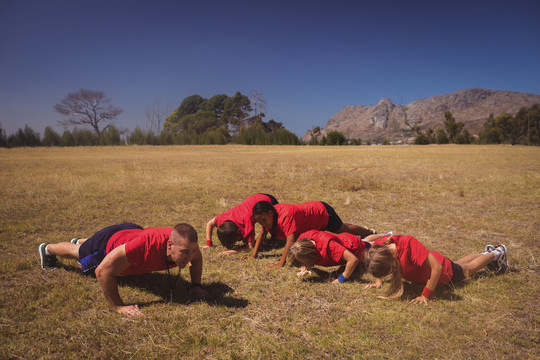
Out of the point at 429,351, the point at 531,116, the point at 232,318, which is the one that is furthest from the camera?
the point at 531,116

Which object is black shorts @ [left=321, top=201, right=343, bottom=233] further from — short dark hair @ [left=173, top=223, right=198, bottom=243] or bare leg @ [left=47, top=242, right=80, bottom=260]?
bare leg @ [left=47, top=242, right=80, bottom=260]

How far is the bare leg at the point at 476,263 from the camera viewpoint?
421 cm

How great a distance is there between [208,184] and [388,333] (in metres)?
9.99

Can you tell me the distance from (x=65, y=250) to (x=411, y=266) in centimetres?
480

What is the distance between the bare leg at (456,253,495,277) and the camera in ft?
13.8

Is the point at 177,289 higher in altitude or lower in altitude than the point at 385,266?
lower

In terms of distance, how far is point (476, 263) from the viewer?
4.27 metres

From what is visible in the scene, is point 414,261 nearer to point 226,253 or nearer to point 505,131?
point 226,253

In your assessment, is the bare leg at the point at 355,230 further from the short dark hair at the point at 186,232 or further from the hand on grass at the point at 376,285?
the short dark hair at the point at 186,232

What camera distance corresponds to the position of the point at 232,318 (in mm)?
3387

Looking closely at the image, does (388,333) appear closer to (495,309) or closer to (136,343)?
(495,309)

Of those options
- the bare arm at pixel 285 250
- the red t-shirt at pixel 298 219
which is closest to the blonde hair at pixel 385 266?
the bare arm at pixel 285 250

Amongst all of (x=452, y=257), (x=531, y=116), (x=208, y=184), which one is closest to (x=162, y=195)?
(x=208, y=184)

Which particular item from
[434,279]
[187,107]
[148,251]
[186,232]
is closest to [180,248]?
[186,232]
